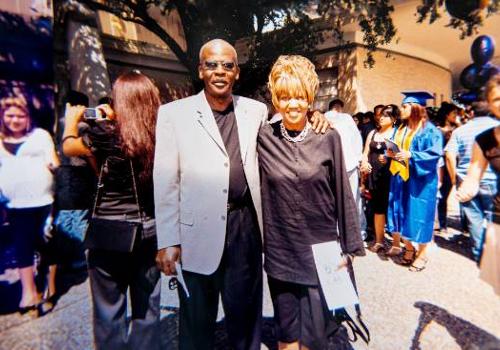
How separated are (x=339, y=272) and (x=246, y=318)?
693mm

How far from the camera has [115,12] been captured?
21.6 feet

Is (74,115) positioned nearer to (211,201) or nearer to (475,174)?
(211,201)

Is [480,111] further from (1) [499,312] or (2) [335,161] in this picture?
(1) [499,312]

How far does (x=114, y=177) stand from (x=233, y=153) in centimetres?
77

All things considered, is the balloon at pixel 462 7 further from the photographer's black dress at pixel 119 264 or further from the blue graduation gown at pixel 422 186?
the photographer's black dress at pixel 119 264

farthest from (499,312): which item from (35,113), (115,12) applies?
(115,12)

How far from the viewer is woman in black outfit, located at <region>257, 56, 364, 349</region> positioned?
1.69 meters

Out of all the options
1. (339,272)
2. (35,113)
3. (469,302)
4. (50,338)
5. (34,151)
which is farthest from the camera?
(35,113)

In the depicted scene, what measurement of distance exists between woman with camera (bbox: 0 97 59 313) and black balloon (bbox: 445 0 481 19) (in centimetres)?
447

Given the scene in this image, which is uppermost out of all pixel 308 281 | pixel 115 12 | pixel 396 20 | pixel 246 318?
pixel 115 12

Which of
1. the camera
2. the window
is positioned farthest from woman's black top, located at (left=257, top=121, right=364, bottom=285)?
the window

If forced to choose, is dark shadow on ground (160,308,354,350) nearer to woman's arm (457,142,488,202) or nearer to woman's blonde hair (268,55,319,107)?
woman's arm (457,142,488,202)

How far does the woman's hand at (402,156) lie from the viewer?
12.1 ft

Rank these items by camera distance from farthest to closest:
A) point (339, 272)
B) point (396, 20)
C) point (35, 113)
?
point (35, 113) < point (396, 20) < point (339, 272)
